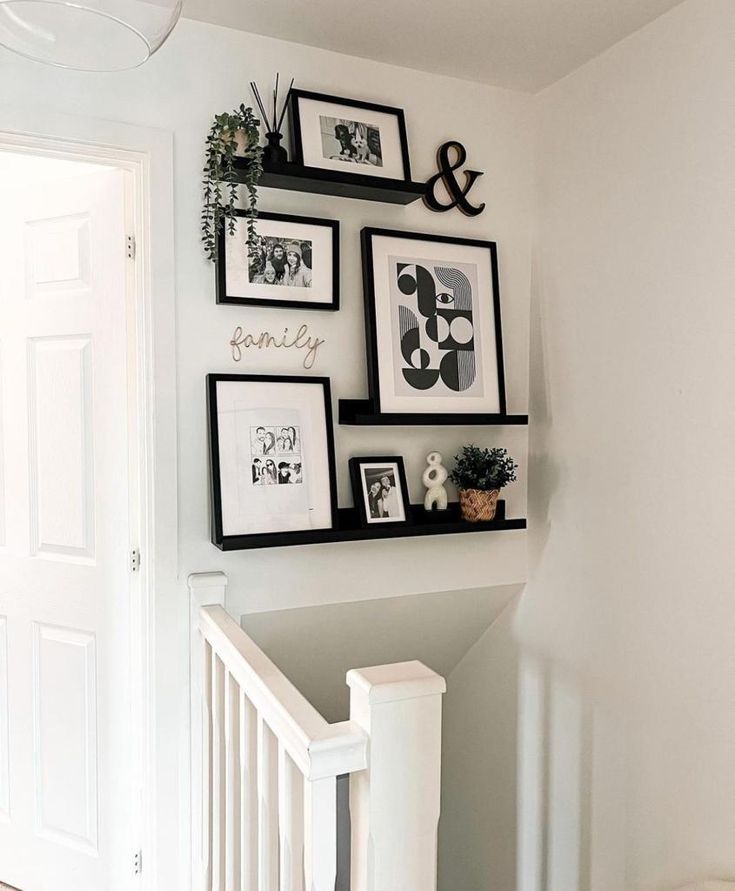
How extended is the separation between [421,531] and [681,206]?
1.05 metres

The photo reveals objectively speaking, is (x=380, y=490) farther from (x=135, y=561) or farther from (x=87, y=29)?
(x=87, y=29)

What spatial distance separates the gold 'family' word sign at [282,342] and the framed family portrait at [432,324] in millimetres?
157

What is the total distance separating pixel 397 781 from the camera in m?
1.13

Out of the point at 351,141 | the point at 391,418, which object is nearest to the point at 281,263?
the point at 351,141

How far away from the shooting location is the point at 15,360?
2.22 meters

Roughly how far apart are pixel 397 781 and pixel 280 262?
4.33ft

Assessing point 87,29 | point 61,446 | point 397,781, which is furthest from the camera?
point 61,446

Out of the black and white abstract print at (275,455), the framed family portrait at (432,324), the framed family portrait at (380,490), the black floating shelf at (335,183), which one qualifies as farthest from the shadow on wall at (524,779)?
the black floating shelf at (335,183)

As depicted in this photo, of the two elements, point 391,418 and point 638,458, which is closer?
point 638,458

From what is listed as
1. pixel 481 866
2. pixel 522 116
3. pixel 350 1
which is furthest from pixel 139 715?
pixel 522 116

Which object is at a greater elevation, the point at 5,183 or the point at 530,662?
the point at 5,183

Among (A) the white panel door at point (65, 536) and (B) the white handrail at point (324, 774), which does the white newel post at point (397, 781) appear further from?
(A) the white panel door at point (65, 536)

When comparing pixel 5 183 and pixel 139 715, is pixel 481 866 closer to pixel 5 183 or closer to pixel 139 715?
pixel 139 715

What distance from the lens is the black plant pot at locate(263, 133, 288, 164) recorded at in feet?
6.16
